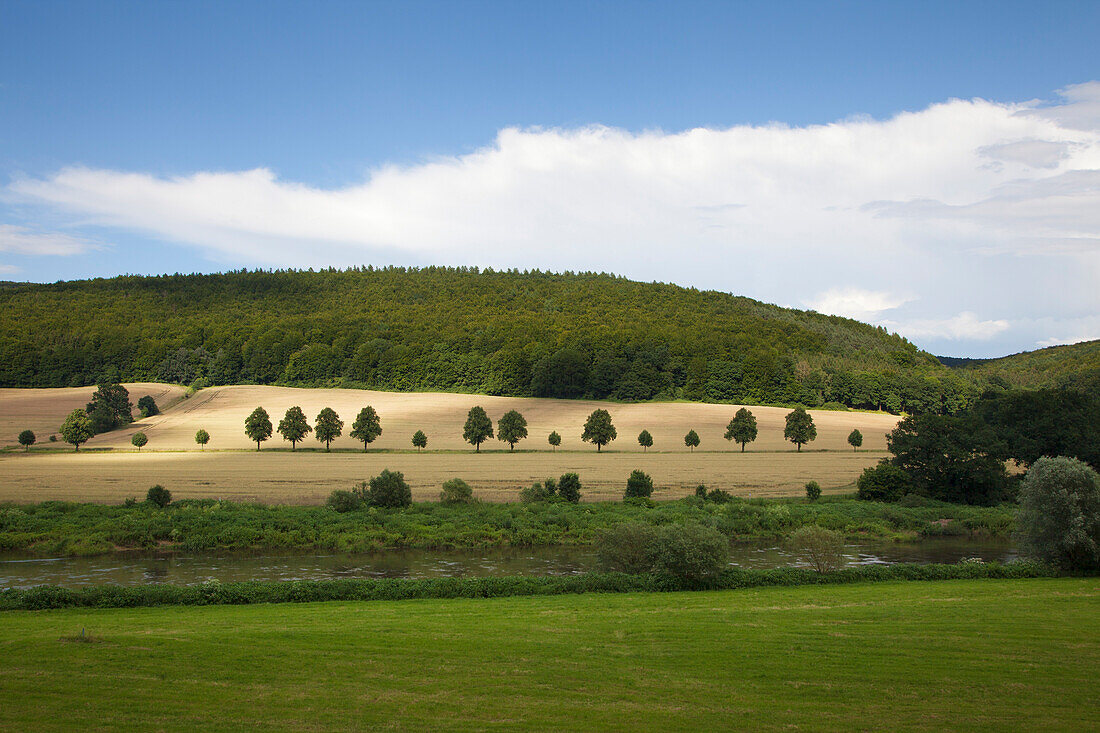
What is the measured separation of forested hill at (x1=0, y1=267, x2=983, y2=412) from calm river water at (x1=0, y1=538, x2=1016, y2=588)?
241 ft

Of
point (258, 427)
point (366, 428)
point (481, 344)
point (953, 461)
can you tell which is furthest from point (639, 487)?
point (481, 344)

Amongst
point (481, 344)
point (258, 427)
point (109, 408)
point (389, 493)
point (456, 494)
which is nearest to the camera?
point (389, 493)

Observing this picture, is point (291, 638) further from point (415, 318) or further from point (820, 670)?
point (415, 318)

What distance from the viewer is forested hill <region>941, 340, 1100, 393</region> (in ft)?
322

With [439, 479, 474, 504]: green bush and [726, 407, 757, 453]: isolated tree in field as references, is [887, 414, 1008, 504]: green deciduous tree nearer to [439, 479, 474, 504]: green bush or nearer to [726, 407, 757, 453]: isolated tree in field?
[726, 407, 757, 453]: isolated tree in field

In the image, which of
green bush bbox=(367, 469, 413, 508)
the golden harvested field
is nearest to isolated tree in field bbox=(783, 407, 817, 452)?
the golden harvested field

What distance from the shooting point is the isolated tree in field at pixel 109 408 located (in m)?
82.4

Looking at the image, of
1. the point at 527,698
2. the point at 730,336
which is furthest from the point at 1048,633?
the point at 730,336

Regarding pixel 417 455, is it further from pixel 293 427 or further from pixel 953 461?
pixel 953 461

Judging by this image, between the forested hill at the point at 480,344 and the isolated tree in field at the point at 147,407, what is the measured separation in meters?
22.2

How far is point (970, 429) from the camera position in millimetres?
48656

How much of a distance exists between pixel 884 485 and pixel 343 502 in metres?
34.3

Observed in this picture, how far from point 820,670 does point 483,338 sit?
112 m

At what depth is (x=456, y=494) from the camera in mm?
42625
